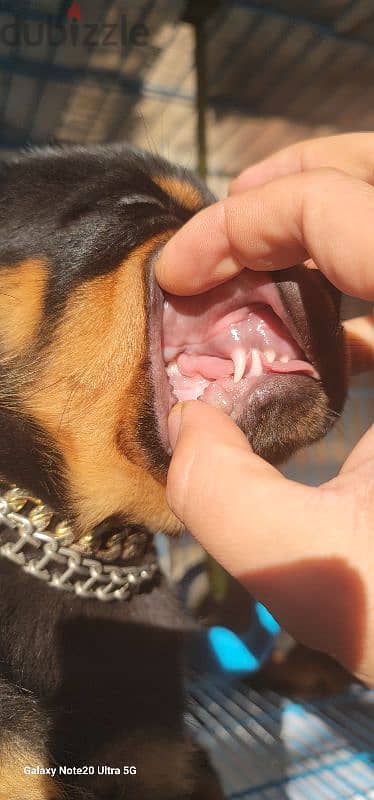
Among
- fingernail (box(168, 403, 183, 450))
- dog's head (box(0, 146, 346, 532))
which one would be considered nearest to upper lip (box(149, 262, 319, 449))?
A: dog's head (box(0, 146, 346, 532))

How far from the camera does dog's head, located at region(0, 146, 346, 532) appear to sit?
95 centimetres

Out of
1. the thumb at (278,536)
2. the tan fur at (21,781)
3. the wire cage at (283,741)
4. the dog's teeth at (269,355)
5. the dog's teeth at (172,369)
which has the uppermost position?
the dog's teeth at (269,355)

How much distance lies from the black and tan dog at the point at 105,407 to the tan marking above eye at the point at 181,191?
0.19 feet

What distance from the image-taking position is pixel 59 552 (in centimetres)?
97

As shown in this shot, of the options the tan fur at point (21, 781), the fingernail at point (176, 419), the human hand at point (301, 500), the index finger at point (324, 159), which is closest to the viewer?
the human hand at point (301, 500)

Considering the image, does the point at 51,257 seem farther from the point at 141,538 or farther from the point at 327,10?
the point at 327,10

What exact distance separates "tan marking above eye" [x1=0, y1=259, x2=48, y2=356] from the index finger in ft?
1.53

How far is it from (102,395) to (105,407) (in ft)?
0.07

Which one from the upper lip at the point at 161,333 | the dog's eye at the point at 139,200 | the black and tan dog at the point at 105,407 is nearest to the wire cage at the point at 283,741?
the black and tan dog at the point at 105,407

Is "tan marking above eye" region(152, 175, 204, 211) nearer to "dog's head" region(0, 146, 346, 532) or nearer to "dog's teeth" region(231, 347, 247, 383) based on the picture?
"dog's head" region(0, 146, 346, 532)

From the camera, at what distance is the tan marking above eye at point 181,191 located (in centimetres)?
115

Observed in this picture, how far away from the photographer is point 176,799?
3.43 feet

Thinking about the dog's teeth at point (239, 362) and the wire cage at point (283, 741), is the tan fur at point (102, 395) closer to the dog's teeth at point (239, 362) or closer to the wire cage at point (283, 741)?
the dog's teeth at point (239, 362)

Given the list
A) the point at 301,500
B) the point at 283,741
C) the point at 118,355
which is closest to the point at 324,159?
the point at 118,355
